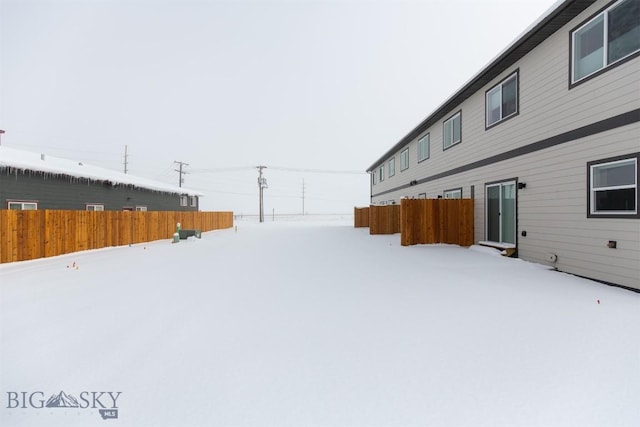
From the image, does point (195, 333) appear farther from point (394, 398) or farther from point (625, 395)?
point (625, 395)

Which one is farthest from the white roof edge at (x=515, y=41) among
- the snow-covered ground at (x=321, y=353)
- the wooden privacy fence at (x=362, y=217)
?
the wooden privacy fence at (x=362, y=217)

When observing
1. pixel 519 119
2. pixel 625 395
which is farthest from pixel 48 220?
pixel 519 119

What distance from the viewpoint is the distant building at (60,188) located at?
1258 cm

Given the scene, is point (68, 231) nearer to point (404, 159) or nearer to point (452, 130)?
point (452, 130)

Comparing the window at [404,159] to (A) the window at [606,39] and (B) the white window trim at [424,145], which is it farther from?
(A) the window at [606,39]

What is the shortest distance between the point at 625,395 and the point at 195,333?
4.48 metres

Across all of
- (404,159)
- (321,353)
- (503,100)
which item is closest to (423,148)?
(404,159)

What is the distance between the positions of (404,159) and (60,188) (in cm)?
2017

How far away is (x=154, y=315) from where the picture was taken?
4.47 metres

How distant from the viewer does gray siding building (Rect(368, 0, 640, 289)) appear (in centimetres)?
609

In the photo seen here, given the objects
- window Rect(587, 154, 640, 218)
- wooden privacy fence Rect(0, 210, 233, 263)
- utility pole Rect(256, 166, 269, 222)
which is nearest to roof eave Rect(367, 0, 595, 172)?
window Rect(587, 154, 640, 218)

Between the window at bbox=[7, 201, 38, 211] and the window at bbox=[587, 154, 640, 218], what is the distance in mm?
19485

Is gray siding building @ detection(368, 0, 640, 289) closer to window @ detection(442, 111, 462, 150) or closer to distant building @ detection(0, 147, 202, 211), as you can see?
window @ detection(442, 111, 462, 150)

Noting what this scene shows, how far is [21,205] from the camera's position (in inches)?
512
